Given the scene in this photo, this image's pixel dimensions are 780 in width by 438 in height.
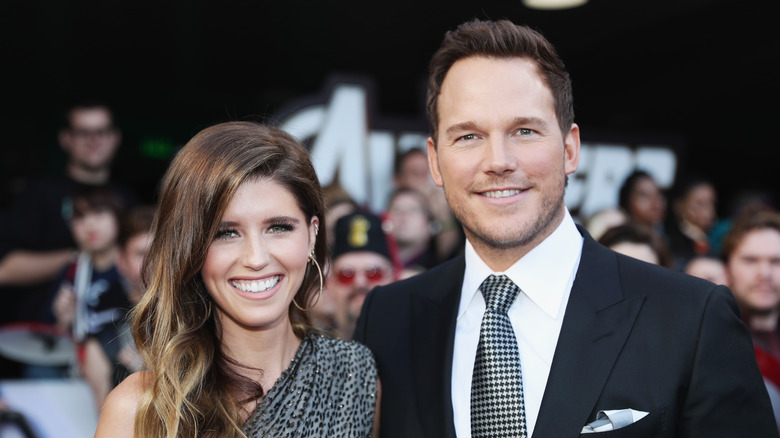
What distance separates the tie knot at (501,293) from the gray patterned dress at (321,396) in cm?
46

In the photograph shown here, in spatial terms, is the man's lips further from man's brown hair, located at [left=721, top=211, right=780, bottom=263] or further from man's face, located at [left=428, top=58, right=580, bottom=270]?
man's brown hair, located at [left=721, top=211, right=780, bottom=263]

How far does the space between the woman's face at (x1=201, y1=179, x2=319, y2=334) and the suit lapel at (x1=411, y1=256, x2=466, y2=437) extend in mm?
403

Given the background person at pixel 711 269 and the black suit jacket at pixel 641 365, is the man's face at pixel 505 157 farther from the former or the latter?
the background person at pixel 711 269

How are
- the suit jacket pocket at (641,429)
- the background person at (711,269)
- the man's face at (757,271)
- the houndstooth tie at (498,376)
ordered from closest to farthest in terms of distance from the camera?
the suit jacket pocket at (641,429)
the houndstooth tie at (498,376)
the man's face at (757,271)
the background person at (711,269)

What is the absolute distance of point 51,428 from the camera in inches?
155

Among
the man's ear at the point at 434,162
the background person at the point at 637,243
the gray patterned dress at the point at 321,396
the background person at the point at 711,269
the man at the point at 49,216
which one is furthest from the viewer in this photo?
the man at the point at 49,216

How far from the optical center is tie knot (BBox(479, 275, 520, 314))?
197 cm

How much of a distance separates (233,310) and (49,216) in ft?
11.7

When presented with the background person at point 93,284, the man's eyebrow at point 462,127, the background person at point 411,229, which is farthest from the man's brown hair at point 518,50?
the background person at point 411,229

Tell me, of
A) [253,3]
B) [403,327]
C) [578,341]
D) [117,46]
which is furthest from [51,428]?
[117,46]

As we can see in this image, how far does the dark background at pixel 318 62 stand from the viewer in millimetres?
6711

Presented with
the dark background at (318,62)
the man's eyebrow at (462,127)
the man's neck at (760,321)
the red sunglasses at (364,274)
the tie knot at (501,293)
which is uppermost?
the dark background at (318,62)

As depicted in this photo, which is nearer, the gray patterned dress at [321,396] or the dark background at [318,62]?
the gray patterned dress at [321,396]

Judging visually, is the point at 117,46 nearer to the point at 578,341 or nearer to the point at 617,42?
the point at 617,42
